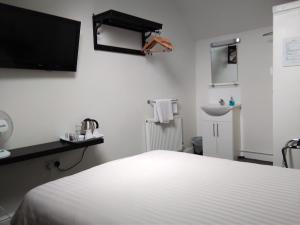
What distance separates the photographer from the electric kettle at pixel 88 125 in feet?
8.66

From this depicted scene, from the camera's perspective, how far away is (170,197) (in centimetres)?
138

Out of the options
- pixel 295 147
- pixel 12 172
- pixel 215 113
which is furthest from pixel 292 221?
pixel 215 113

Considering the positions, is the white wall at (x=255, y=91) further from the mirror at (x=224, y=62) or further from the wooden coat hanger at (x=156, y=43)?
the wooden coat hanger at (x=156, y=43)

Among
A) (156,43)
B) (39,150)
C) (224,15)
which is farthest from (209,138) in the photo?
(39,150)

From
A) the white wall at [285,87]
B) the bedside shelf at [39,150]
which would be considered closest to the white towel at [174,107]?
the white wall at [285,87]

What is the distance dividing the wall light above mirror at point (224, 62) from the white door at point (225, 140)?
846mm

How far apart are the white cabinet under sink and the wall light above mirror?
1.98ft

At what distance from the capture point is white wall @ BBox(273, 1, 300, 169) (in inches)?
105

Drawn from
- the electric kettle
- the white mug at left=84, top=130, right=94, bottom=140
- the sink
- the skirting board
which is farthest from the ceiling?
the white mug at left=84, top=130, right=94, bottom=140

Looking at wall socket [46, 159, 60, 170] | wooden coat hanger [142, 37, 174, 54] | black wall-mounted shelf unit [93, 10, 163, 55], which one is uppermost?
black wall-mounted shelf unit [93, 10, 163, 55]

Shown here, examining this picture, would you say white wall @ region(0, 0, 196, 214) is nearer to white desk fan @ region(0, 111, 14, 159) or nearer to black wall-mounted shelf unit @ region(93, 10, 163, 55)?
black wall-mounted shelf unit @ region(93, 10, 163, 55)

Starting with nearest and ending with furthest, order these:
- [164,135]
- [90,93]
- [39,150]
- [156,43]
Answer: [39,150] < [90,93] < [156,43] < [164,135]

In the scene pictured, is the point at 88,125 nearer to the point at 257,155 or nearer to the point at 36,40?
the point at 36,40

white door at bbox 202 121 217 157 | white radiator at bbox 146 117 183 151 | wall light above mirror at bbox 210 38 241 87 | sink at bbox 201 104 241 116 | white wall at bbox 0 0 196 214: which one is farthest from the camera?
wall light above mirror at bbox 210 38 241 87
